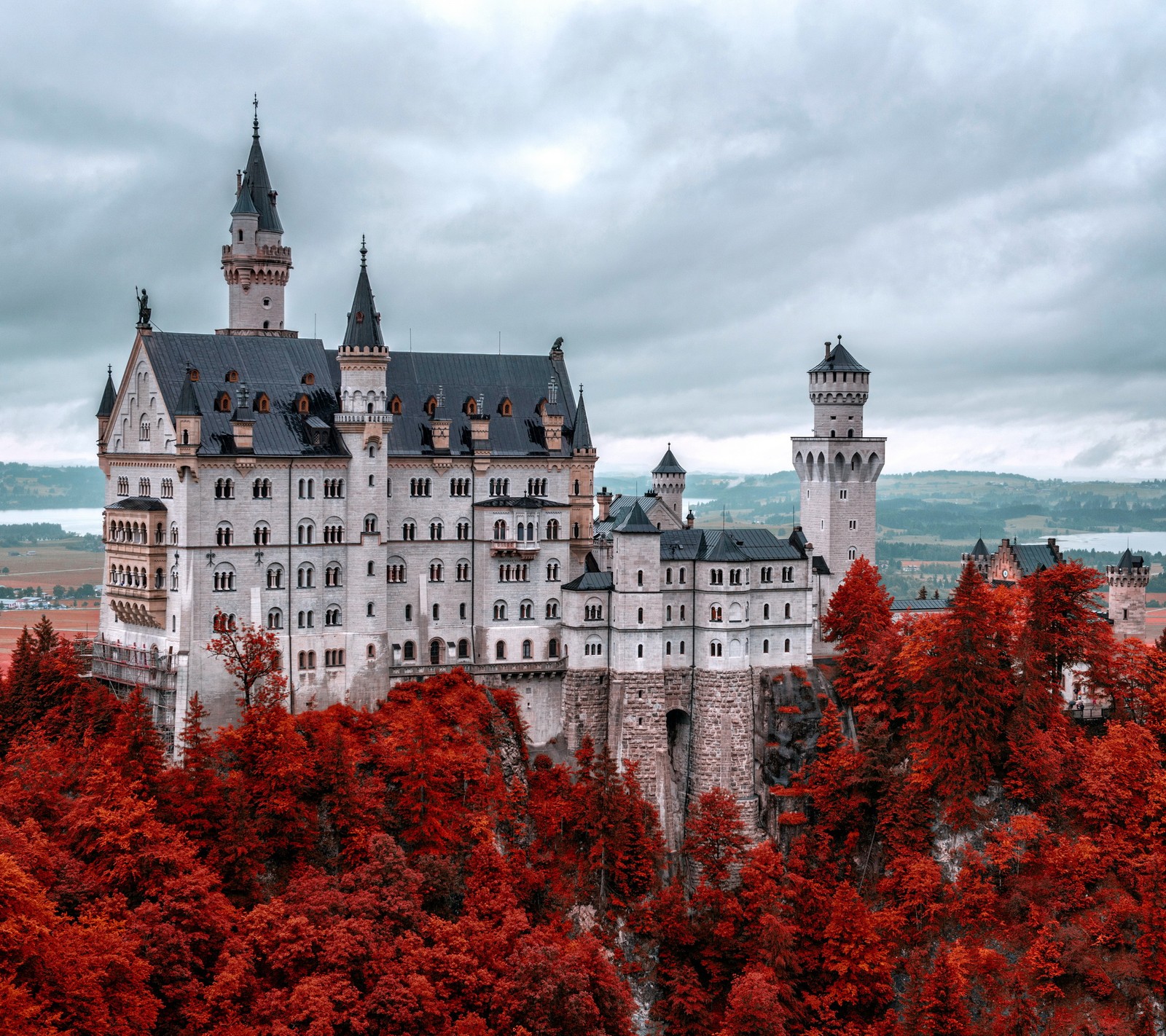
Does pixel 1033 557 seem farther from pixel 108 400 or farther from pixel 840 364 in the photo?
pixel 108 400

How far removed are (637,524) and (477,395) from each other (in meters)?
14.6

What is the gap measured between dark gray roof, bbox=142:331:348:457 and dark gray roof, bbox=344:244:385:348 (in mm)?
3739

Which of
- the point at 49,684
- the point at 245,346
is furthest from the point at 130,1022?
the point at 245,346

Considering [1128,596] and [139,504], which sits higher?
[139,504]

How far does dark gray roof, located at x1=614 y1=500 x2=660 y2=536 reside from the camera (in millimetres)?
100875

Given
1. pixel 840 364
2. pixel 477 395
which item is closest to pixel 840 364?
pixel 840 364

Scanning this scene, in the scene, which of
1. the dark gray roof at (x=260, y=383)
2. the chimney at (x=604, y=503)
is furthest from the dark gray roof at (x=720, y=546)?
the dark gray roof at (x=260, y=383)

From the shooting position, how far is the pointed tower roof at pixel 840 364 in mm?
119500

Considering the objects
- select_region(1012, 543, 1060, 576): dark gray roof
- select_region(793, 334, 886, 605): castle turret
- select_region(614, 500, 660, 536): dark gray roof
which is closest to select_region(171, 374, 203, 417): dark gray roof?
select_region(614, 500, 660, 536): dark gray roof

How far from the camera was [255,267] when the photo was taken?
10681cm

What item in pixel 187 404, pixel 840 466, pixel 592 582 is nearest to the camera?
pixel 187 404

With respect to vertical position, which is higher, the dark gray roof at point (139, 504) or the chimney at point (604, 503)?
the chimney at point (604, 503)

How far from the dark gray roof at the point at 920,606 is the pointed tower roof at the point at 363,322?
4970 cm

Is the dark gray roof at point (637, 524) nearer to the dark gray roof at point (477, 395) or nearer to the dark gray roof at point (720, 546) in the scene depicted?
the dark gray roof at point (720, 546)
